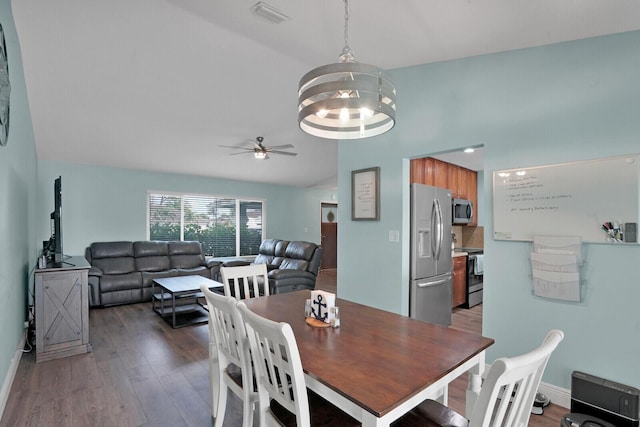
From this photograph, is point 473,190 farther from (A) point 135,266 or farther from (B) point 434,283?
(A) point 135,266

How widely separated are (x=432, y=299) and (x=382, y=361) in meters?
2.39

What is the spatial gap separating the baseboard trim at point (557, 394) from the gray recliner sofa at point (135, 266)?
4978 mm

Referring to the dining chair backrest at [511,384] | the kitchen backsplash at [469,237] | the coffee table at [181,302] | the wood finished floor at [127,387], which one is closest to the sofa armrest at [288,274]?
the coffee table at [181,302]

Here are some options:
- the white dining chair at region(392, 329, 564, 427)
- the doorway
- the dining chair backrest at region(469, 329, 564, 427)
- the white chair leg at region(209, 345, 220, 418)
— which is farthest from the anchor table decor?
the doorway

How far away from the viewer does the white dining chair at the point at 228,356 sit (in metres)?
1.48

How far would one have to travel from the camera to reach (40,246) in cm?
509

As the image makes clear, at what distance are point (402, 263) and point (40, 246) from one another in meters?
5.68

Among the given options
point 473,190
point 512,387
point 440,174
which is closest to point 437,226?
point 440,174

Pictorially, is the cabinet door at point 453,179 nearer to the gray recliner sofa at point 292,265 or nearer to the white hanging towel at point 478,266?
the white hanging towel at point 478,266

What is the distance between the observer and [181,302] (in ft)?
16.1

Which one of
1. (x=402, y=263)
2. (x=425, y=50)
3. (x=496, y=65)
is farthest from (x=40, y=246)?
(x=496, y=65)

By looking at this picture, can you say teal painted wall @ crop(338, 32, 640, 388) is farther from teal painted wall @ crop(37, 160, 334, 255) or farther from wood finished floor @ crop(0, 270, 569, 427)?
teal painted wall @ crop(37, 160, 334, 255)

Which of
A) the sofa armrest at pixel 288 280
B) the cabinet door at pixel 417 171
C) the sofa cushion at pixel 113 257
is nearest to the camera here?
the cabinet door at pixel 417 171

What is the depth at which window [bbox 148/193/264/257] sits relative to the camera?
6.34 metres
